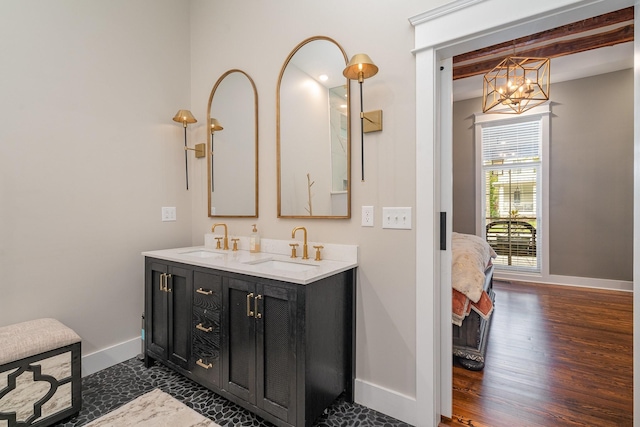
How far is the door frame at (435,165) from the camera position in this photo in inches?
59.4

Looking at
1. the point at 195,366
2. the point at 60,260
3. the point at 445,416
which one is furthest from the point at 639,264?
the point at 60,260

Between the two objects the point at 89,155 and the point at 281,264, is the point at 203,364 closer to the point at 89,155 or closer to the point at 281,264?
the point at 281,264

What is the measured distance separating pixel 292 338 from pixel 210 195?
64.6 inches

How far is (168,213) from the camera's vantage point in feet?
8.73

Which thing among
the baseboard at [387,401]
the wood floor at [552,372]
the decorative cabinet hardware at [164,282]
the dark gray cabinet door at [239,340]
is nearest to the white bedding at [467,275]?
the wood floor at [552,372]

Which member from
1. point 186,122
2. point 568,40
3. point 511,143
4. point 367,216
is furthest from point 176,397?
point 511,143

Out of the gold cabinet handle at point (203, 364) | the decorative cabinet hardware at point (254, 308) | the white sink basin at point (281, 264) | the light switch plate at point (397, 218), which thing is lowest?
the gold cabinet handle at point (203, 364)

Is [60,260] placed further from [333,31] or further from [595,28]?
[595,28]

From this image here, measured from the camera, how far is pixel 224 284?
178 cm

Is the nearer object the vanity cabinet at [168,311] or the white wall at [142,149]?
the white wall at [142,149]

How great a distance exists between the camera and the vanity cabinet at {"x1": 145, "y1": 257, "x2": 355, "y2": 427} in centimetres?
150

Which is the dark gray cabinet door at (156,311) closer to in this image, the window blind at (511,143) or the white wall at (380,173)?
the white wall at (380,173)

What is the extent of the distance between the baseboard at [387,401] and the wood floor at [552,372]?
0.20m

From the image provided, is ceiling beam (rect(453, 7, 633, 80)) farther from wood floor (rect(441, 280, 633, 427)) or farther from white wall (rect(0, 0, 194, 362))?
white wall (rect(0, 0, 194, 362))
